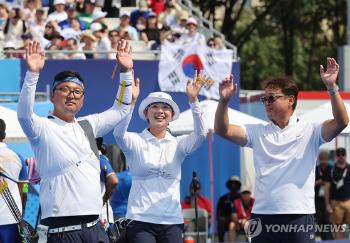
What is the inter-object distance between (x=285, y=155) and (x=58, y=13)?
1395 cm

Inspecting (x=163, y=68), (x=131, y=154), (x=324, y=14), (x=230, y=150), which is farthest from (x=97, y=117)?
(x=324, y=14)

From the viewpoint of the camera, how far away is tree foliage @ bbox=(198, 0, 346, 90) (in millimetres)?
37091

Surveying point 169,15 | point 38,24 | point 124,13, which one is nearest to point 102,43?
point 38,24

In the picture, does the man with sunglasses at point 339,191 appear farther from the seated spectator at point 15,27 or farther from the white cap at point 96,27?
the seated spectator at point 15,27

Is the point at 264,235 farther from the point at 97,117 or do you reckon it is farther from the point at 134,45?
the point at 134,45

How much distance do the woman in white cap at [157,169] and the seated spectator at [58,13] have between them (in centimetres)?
1250

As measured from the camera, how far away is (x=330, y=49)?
41.4 metres

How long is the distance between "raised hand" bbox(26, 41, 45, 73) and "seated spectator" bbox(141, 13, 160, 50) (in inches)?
554

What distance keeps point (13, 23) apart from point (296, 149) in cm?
1371

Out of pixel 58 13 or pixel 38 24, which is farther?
pixel 58 13

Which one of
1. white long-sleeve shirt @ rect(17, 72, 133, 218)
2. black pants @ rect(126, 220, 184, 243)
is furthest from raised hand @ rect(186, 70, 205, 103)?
white long-sleeve shirt @ rect(17, 72, 133, 218)

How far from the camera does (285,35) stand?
126ft

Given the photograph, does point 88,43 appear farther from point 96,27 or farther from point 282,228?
point 282,228

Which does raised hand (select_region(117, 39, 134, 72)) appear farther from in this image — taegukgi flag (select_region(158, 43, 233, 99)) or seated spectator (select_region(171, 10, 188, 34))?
seated spectator (select_region(171, 10, 188, 34))
